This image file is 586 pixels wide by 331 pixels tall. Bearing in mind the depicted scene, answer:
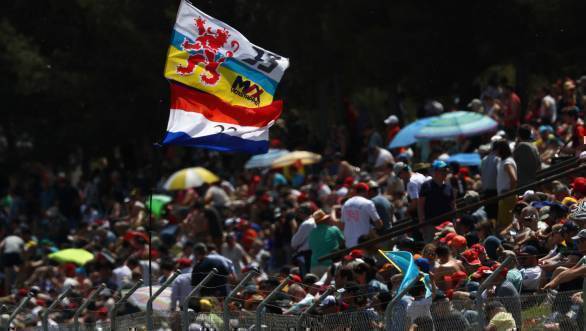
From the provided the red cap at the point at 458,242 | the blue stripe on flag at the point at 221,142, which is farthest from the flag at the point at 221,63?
the red cap at the point at 458,242

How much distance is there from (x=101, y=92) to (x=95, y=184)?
2906mm

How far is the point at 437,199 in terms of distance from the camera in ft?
62.3

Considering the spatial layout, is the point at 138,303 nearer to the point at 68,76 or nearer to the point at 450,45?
the point at 450,45

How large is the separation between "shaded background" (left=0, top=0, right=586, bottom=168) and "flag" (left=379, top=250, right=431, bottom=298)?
38.1 feet

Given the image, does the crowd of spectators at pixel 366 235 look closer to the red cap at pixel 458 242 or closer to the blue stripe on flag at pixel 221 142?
the red cap at pixel 458 242

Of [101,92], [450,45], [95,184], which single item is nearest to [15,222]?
[95,184]

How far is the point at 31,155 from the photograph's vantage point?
42.8 m

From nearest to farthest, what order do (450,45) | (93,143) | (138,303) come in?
(138,303) → (450,45) → (93,143)

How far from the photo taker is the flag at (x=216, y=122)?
16.9 m

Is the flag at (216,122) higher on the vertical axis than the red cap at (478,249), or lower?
higher

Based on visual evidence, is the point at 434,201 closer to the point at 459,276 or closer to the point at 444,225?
the point at 444,225

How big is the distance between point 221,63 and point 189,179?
54.1 feet

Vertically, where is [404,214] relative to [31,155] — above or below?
below

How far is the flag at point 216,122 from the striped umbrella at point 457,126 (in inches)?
319
